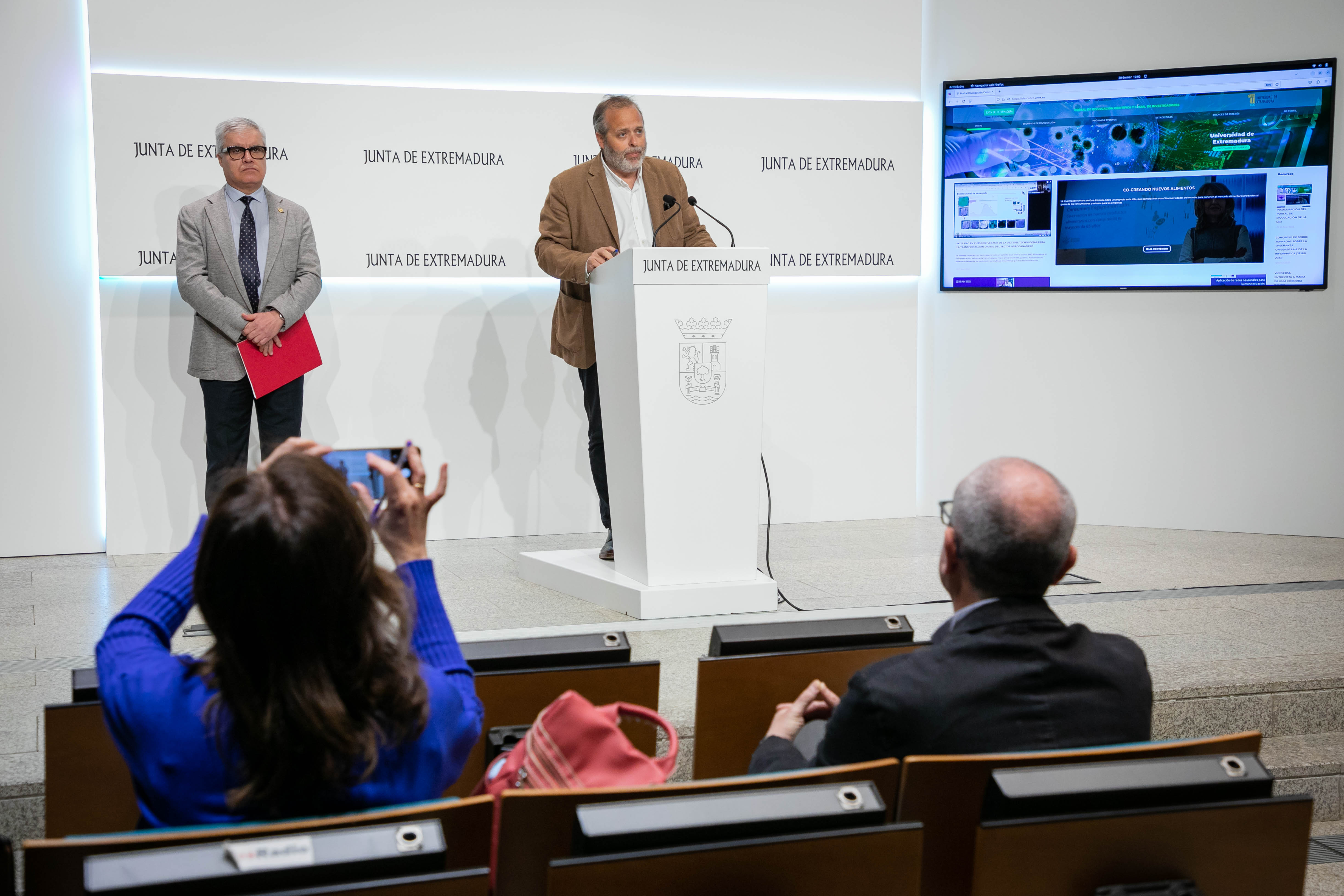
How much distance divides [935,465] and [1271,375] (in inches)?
65.2

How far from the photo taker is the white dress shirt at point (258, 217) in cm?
446

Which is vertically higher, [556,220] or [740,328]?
[556,220]

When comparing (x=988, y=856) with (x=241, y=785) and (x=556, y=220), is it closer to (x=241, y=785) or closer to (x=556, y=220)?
(x=241, y=785)

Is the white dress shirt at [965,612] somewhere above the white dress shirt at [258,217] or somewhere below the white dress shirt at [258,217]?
below

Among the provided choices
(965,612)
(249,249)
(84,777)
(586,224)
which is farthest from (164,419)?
(965,612)

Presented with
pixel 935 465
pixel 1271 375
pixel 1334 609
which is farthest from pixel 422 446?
pixel 1271 375

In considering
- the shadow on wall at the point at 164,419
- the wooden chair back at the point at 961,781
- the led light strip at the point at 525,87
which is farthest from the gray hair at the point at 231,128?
the wooden chair back at the point at 961,781

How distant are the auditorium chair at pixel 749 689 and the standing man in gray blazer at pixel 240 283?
2.93m

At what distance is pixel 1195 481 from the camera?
19.0 feet

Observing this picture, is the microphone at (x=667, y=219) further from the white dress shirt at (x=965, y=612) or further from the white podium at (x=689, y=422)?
the white dress shirt at (x=965, y=612)

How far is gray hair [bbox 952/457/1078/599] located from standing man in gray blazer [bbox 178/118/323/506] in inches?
134

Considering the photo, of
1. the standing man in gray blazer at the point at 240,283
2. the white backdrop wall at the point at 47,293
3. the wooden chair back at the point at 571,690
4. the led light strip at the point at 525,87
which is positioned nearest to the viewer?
the wooden chair back at the point at 571,690

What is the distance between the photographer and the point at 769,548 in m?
4.81

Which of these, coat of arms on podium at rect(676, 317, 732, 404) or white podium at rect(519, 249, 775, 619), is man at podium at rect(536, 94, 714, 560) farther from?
coat of arms on podium at rect(676, 317, 732, 404)
